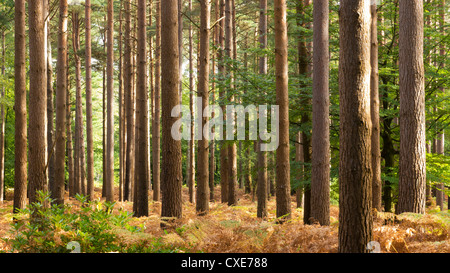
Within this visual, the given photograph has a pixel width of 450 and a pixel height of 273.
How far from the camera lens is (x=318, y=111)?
9602 mm

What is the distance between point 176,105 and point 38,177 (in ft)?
11.0

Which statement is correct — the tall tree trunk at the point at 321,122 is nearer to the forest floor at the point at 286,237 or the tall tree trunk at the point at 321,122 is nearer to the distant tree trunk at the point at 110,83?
the forest floor at the point at 286,237

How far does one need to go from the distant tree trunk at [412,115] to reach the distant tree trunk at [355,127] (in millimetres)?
3740

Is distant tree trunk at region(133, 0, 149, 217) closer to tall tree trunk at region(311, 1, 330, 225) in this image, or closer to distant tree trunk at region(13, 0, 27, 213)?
distant tree trunk at region(13, 0, 27, 213)

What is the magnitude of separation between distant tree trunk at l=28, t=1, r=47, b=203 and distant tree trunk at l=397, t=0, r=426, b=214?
7.50 meters

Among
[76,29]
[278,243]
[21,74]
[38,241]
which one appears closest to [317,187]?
[278,243]

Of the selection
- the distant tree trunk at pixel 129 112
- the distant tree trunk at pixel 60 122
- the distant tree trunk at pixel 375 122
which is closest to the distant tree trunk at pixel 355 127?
the distant tree trunk at pixel 375 122

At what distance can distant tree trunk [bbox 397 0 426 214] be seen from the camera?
8.37 meters

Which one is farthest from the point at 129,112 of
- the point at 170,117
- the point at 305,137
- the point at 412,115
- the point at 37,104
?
the point at 412,115

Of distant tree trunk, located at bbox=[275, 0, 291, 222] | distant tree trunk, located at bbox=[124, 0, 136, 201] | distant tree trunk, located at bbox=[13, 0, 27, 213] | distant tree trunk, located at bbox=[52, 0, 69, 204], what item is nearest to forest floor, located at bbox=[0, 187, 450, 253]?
distant tree trunk, located at bbox=[275, 0, 291, 222]

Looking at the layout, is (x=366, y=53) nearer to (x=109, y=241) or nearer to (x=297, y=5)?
(x=109, y=241)

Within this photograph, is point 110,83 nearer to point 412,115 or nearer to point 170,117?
point 170,117

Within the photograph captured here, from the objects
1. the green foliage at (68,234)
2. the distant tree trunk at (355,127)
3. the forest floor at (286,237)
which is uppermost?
the distant tree trunk at (355,127)

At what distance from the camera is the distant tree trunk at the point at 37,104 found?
352 inches
